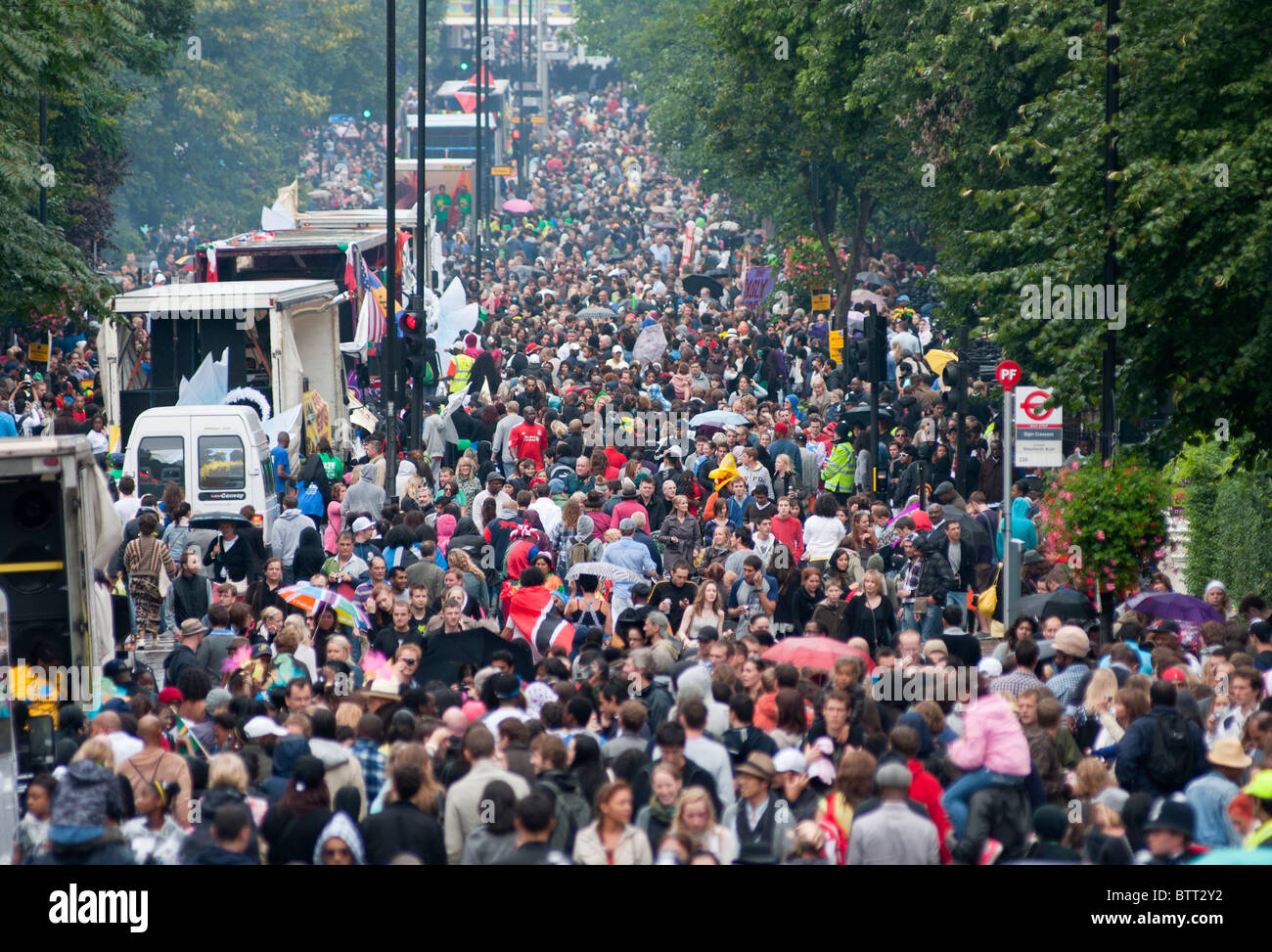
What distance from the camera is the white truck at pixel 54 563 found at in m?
12.5

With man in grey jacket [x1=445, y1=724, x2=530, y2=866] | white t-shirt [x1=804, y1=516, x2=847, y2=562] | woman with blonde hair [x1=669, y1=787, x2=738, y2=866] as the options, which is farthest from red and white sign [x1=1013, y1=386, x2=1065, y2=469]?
woman with blonde hair [x1=669, y1=787, x2=738, y2=866]

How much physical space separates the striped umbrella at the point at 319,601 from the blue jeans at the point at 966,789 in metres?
6.17

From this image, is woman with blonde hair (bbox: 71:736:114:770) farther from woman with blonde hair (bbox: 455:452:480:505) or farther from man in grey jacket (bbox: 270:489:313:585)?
woman with blonde hair (bbox: 455:452:480:505)

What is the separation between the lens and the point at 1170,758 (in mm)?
10023

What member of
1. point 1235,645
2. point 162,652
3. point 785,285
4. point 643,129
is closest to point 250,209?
point 643,129

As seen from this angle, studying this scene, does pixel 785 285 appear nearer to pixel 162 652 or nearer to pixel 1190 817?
pixel 162 652

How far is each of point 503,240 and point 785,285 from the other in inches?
1264

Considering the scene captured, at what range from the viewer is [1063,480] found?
1584cm

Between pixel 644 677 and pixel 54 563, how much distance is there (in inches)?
169

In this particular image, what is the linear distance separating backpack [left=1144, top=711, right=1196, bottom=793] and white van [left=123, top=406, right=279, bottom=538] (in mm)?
11917

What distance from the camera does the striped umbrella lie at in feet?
46.8

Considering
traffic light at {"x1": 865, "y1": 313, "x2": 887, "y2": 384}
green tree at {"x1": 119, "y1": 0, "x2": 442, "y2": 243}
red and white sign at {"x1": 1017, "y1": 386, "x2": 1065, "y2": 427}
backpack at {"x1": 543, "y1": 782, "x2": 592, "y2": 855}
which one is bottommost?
backpack at {"x1": 543, "y1": 782, "x2": 592, "y2": 855}

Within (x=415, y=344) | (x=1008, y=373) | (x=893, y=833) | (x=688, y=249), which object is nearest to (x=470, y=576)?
(x=1008, y=373)

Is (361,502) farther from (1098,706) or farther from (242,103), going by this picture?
(242,103)
